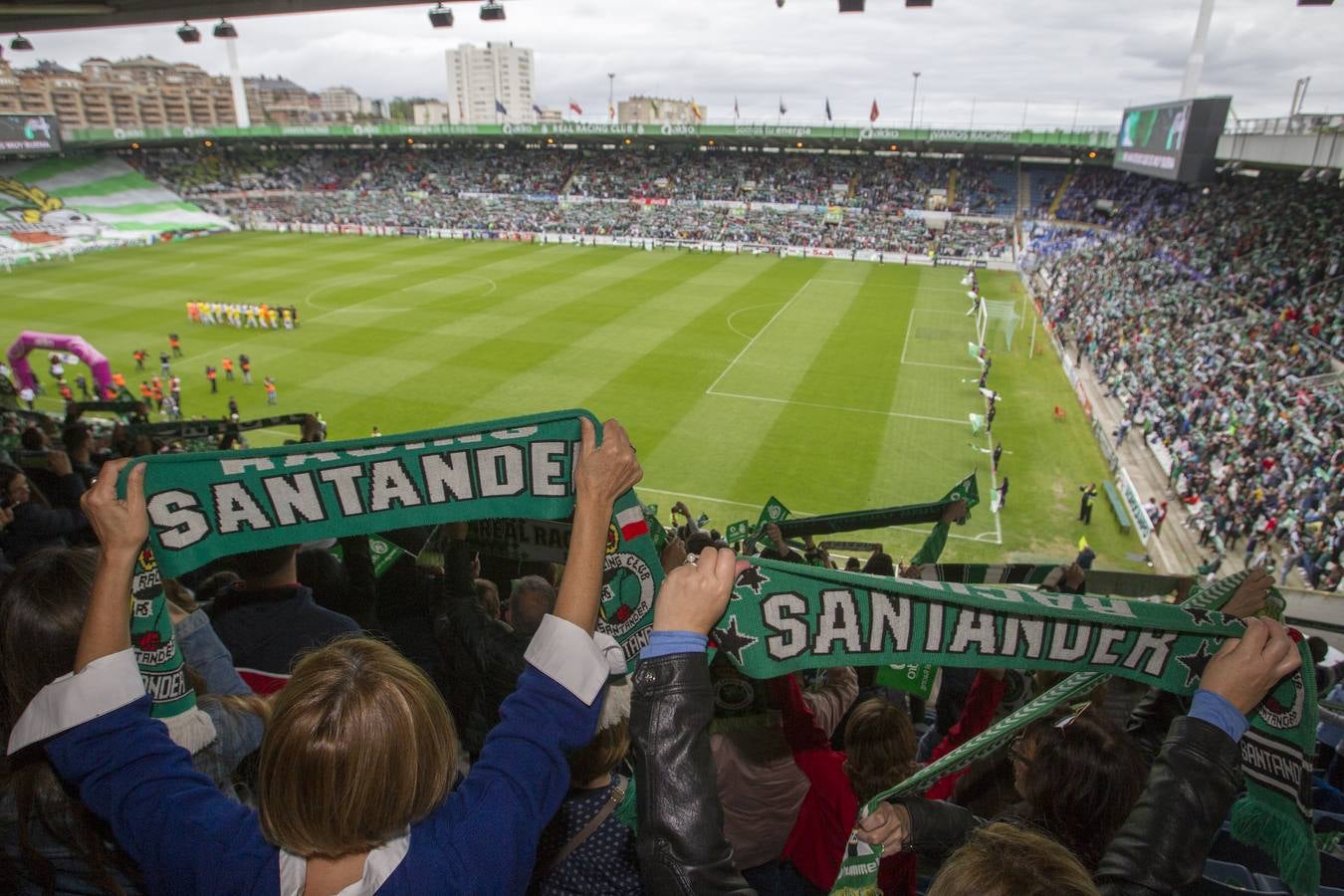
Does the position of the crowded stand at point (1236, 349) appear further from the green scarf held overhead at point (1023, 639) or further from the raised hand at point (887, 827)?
the raised hand at point (887, 827)

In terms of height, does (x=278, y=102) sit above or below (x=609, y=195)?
above

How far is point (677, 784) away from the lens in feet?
6.11

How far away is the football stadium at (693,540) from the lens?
190cm

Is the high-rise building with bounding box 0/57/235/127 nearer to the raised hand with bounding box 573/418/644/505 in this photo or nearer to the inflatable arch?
the inflatable arch

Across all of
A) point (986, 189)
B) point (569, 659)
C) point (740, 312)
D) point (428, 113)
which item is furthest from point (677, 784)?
point (428, 113)

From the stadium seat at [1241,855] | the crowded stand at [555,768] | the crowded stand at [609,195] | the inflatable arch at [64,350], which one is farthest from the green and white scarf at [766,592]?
the crowded stand at [609,195]

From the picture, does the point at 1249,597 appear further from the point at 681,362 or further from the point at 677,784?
the point at 681,362

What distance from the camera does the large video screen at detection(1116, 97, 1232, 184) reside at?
3005 cm

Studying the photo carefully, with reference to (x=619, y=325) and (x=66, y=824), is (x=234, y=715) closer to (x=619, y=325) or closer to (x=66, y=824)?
(x=66, y=824)

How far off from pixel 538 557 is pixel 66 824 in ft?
11.6

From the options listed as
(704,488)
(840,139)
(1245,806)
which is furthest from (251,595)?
(840,139)

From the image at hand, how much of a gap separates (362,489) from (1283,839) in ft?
11.4

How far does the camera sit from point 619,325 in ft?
111

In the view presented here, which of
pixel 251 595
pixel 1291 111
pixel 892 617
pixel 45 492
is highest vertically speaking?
pixel 1291 111
